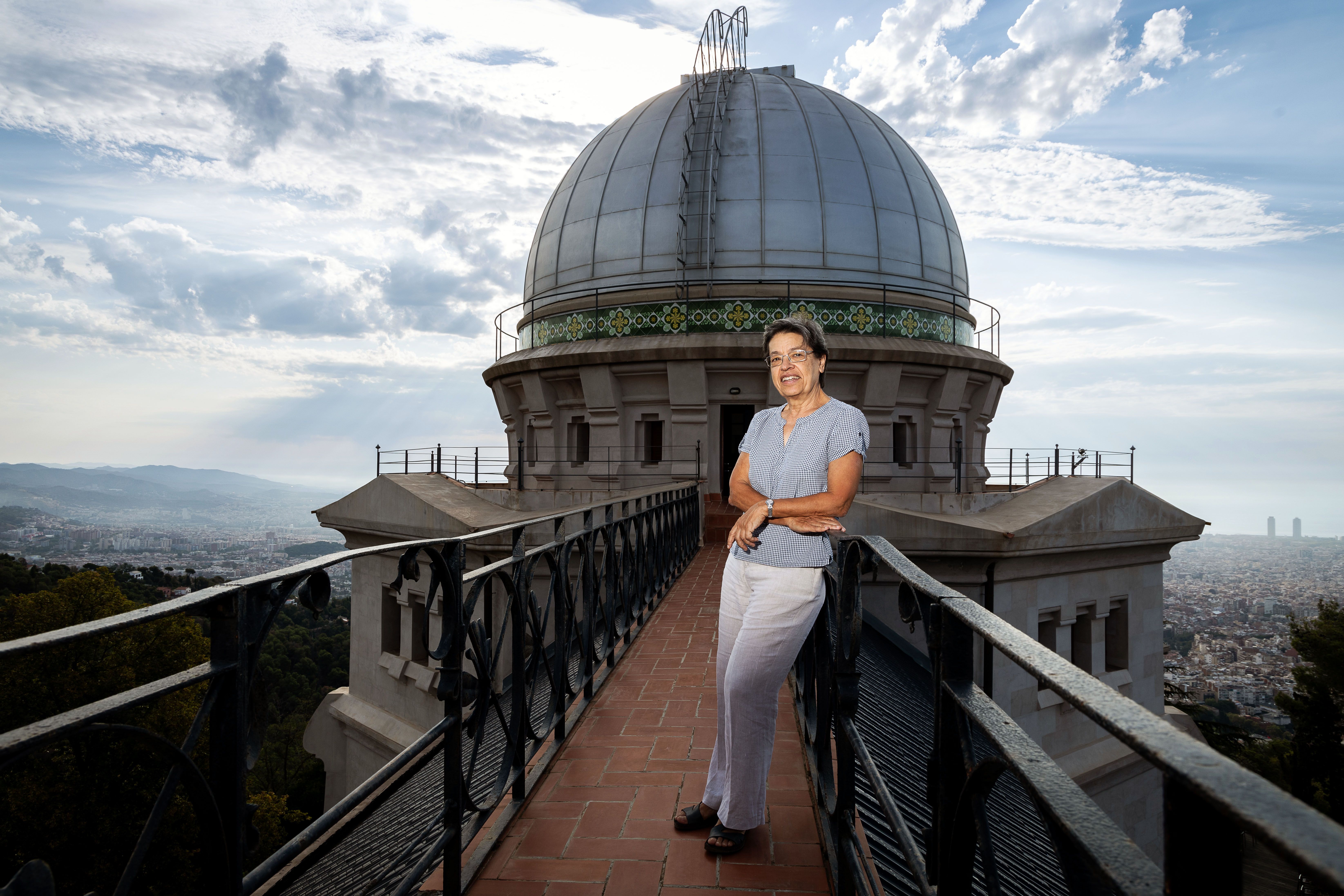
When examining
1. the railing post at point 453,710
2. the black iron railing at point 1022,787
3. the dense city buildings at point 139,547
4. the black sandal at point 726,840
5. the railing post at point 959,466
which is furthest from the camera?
the dense city buildings at point 139,547

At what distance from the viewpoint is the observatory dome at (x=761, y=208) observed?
659 inches

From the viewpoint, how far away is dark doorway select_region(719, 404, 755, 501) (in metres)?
15.9

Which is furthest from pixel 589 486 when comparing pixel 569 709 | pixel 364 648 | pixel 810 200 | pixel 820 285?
pixel 569 709

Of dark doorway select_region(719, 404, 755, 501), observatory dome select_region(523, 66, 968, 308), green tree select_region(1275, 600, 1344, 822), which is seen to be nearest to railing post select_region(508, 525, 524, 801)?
dark doorway select_region(719, 404, 755, 501)

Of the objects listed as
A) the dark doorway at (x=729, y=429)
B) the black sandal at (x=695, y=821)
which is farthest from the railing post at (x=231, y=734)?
the dark doorway at (x=729, y=429)

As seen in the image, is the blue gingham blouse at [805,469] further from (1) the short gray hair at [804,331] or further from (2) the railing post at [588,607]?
(2) the railing post at [588,607]

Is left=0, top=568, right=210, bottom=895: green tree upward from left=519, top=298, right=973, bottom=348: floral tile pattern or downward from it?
downward

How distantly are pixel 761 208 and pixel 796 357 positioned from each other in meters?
14.8

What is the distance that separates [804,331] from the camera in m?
2.95

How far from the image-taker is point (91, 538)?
6216cm

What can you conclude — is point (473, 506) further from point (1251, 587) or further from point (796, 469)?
point (1251, 587)

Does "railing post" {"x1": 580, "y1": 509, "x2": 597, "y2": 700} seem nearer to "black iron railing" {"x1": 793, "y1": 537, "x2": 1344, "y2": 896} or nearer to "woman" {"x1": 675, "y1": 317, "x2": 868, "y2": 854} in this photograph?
"woman" {"x1": 675, "y1": 317, "x2": 868, "y2": 854}

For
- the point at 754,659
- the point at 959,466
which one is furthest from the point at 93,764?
the point at 959,466

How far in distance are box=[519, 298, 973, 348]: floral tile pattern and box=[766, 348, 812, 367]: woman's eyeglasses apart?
12.8 metres
